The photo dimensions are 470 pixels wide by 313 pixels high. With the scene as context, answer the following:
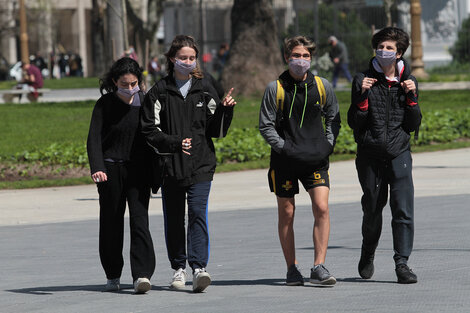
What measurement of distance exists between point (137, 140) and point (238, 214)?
14.2 feet

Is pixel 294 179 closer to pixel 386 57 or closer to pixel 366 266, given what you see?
pixel 366 266

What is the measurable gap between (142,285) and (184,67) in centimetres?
146

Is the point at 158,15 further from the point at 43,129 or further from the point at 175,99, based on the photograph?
the point at 175,99

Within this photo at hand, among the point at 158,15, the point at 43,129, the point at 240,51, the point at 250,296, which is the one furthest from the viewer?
the point at 158,15

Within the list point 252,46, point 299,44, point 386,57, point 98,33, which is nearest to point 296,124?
point 299,44

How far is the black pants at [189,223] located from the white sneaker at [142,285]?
31 cm

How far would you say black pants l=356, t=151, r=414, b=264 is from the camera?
7262 millimetres

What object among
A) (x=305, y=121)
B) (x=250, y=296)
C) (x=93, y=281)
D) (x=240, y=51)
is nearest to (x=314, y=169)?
(x=305, y=121)

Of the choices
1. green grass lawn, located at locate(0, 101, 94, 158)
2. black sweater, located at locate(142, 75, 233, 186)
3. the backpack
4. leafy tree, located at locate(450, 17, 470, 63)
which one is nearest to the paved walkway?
black sweater, located at locate(142, 75, 233, 186)

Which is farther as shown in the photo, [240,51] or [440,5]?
[440,5]

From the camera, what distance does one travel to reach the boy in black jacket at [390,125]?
23.5 feet

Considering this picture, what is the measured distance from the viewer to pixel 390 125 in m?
7.22

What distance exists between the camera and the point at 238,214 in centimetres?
1158

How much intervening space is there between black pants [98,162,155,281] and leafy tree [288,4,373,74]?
29368mm
